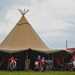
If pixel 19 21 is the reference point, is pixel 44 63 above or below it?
below

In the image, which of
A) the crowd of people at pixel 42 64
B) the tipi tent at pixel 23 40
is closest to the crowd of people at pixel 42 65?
the crowd of people at pixel 42 64

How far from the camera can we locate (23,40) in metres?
52.7

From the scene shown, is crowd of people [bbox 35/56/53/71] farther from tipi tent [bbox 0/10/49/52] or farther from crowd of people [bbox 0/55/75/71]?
tipi tent [bbox 0/10/49/52]

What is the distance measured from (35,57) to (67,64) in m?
4.39

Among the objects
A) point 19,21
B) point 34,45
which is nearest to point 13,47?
point 34,45

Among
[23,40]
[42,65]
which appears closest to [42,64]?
[42,65]

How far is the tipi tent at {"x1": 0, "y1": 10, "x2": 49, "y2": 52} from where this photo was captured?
169 feet

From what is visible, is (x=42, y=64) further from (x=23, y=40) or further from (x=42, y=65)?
(x=23, y=40)

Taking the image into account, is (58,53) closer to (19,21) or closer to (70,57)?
(70,57)

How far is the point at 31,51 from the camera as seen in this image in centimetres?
4881

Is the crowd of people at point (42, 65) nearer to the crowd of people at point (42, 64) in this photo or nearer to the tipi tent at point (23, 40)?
the crowd of people at point (42, 64)

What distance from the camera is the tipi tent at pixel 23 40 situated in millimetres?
51500

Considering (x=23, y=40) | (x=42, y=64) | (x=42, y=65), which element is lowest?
(x=42, y=65)

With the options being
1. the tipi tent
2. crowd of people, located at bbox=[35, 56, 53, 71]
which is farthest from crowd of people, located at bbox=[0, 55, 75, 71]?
the tipi tent
